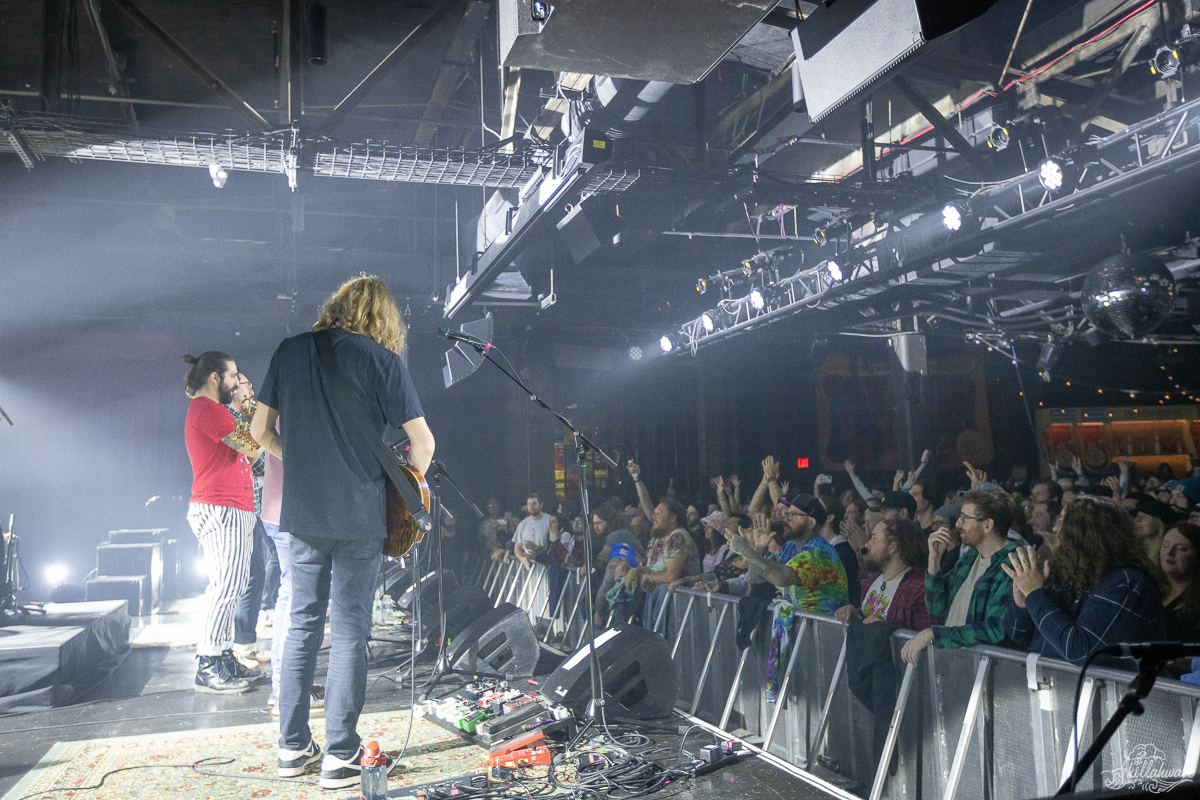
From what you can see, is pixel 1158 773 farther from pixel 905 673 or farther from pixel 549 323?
pixel 549 323

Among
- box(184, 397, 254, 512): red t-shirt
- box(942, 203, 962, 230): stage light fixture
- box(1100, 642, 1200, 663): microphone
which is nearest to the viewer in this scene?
box(1100, 642, 1200, 663): microphone

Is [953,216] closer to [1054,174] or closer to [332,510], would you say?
[1054,174]

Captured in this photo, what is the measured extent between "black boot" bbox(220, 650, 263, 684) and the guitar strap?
6.72 ft

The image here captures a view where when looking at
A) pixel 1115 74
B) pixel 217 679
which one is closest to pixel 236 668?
pixel 217 679

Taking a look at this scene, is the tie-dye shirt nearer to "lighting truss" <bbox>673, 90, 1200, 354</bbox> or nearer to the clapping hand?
the clapping hand

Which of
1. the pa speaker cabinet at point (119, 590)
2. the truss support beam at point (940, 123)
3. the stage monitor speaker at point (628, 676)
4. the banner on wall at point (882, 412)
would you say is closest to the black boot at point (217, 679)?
the stage monitor speaker at point (628, 676)

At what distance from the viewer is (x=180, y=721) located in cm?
348

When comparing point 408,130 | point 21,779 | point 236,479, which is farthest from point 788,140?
point 21,779

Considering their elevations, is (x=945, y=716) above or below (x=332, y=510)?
below

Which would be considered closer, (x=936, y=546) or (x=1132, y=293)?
(x=936, y=546)

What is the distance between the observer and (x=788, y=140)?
6.58m

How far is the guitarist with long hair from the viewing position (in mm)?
2596

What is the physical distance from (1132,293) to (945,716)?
4378 millimetres

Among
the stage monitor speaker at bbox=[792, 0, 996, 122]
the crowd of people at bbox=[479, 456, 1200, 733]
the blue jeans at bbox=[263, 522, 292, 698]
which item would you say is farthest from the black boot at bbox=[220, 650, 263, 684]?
the stage monitor speaker at bbox=[792, 0, 996, 122]
